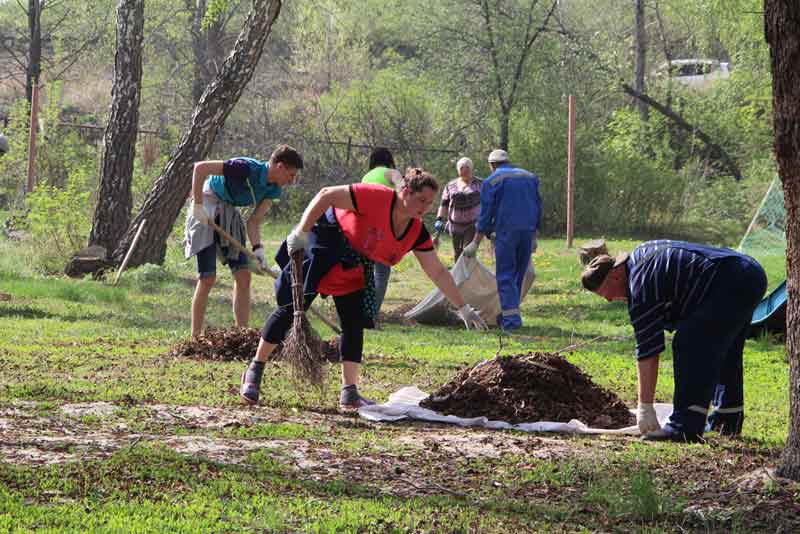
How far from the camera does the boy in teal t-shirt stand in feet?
27.4

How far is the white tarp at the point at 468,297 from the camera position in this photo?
1219 centimetres

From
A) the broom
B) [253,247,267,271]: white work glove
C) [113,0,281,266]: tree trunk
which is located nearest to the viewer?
the broom

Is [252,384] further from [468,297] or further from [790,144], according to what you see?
[468,297]

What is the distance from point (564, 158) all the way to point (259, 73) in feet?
40.8

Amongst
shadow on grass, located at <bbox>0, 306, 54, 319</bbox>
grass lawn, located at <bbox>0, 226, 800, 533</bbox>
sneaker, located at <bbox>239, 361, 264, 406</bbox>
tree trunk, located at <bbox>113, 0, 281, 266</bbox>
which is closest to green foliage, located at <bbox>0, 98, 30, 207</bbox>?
tree trunk, located at <bbox>113, 0, 281, 266</bbox>

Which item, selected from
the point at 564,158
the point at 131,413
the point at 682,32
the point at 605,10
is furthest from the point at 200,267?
the point at 605,10

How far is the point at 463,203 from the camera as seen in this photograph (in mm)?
13000

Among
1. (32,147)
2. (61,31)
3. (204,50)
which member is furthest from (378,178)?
(61,31)

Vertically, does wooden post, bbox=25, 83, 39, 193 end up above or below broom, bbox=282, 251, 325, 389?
above

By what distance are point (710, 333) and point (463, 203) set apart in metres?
7.21

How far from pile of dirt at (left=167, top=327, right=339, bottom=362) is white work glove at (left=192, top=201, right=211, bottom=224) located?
2.94 feet

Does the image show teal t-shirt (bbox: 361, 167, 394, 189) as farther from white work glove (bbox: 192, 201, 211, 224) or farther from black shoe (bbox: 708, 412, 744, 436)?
black shoe (bbox: 708, 412, 744, 436)

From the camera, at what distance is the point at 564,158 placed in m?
23.0

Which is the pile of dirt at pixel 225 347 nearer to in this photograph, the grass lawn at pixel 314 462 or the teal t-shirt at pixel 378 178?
the grass lawn at pixel 314 462
